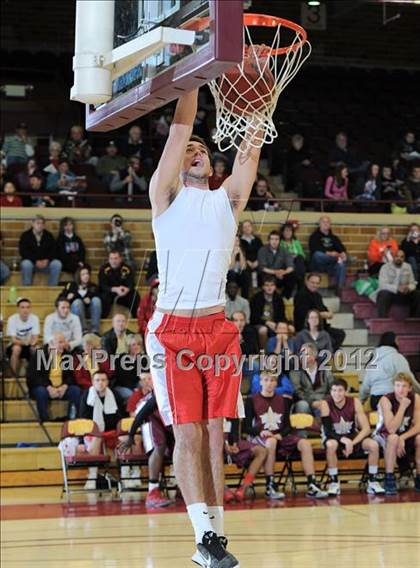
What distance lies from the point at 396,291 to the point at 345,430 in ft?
14.1

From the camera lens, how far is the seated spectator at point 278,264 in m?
15.8

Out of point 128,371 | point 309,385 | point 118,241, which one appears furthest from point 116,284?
point 309,385

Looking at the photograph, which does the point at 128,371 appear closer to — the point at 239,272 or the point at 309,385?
the point at 309,385

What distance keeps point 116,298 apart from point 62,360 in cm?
220

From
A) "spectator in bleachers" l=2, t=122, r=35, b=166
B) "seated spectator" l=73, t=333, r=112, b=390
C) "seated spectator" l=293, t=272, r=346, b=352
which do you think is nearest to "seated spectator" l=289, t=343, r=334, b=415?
"seated spectator" l=293, t=272, r=346, b=352

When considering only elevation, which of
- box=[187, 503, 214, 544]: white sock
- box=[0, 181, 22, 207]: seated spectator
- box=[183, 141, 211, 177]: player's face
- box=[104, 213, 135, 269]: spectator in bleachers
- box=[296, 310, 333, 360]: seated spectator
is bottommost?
box=[187, 503, 214, 544]: white sock

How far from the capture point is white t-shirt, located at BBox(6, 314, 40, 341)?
14.0 metres

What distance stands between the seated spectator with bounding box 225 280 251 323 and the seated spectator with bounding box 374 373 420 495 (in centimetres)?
268

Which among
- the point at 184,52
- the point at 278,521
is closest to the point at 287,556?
the point at 278,521

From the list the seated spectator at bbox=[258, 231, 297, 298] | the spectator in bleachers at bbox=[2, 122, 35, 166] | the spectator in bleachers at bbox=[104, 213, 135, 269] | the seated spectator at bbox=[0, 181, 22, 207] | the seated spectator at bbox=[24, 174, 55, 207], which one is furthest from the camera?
the spectator in bleachers at bbox=[2, 122, 35, 166]

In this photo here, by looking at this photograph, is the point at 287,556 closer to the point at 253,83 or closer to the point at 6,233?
the point at 253,83

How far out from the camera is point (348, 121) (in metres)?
22.7

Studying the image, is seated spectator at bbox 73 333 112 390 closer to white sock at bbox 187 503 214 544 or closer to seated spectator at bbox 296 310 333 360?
seated spectator at bbox 296 310 333 360

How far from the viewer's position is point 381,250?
16.9 m
